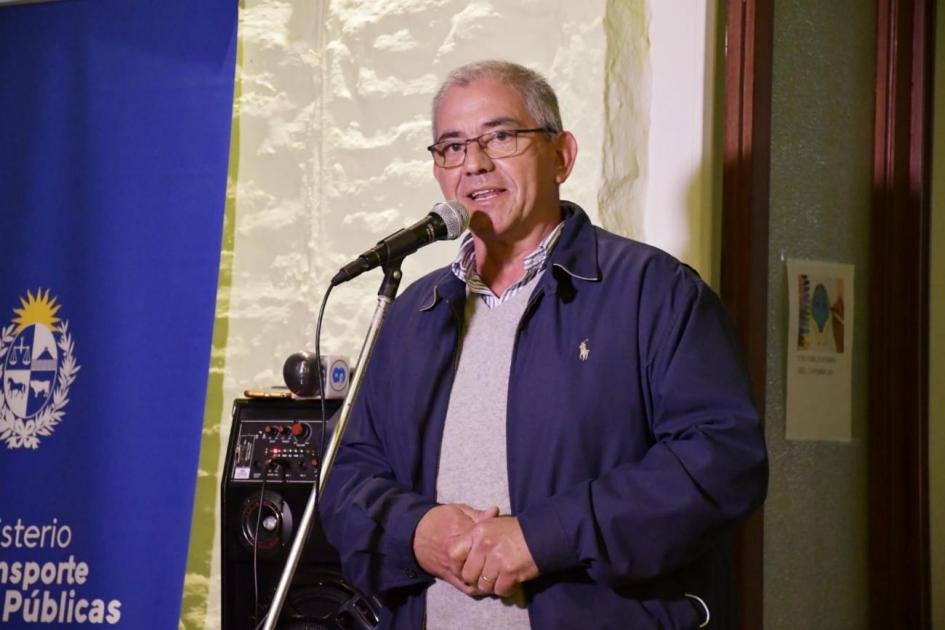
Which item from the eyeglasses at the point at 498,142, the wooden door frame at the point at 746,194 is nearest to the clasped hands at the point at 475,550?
the eyeglasses at the point at 498,142

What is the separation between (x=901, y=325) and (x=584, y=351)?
1565mm

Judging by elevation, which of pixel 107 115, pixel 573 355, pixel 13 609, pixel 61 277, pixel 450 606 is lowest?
pixel 13 609

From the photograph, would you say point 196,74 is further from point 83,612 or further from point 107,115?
point 83,612

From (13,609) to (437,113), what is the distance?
2047 mm

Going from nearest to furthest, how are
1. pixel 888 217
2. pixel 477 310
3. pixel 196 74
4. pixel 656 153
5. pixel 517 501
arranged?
1. pixel 517 501
2. pixel 477 310
3. pixel 656 153
4. pixel 888 217
5. pixel 196 74

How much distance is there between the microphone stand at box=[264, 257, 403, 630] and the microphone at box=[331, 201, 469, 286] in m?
0.02

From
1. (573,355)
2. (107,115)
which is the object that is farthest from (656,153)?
(107,115)

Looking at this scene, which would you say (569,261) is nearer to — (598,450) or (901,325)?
(598,450)

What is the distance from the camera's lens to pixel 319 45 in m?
3.08

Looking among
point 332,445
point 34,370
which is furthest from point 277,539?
point 34,370

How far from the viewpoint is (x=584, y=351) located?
68.2 inches

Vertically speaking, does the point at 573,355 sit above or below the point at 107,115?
below

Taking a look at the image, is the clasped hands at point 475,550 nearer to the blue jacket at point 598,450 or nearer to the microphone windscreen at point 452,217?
the blue jacket at point 598,450

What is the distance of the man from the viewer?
5.16ft
